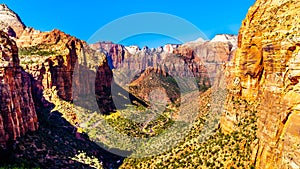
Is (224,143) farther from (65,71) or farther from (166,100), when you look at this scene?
(166,100)

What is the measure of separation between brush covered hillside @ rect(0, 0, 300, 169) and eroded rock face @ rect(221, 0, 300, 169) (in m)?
0.12

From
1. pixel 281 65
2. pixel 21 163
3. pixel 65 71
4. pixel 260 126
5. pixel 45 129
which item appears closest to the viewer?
pixel 281 65

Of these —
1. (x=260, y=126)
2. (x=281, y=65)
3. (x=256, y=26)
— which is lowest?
(x=260, y=126)

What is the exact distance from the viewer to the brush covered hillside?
33.8m

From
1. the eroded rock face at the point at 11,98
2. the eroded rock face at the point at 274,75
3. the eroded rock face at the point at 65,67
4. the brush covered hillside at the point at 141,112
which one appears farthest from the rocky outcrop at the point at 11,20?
the eroded rock face at the point at 274,75

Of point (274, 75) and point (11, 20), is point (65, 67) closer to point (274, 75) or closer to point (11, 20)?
point (11, 20)

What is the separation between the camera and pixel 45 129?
79.1 m

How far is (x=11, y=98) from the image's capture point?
60.8 meters

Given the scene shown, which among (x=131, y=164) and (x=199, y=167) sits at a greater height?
(x=199, y=167)

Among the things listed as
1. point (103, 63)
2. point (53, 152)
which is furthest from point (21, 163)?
point (103, 63)

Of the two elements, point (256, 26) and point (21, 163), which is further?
point (21, 163)

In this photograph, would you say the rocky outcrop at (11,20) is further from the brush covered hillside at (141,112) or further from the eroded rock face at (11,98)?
the eroded rock face at (11,98)

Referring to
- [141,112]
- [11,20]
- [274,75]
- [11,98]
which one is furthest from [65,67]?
[274,75]

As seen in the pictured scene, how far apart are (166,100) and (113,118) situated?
177 feet
